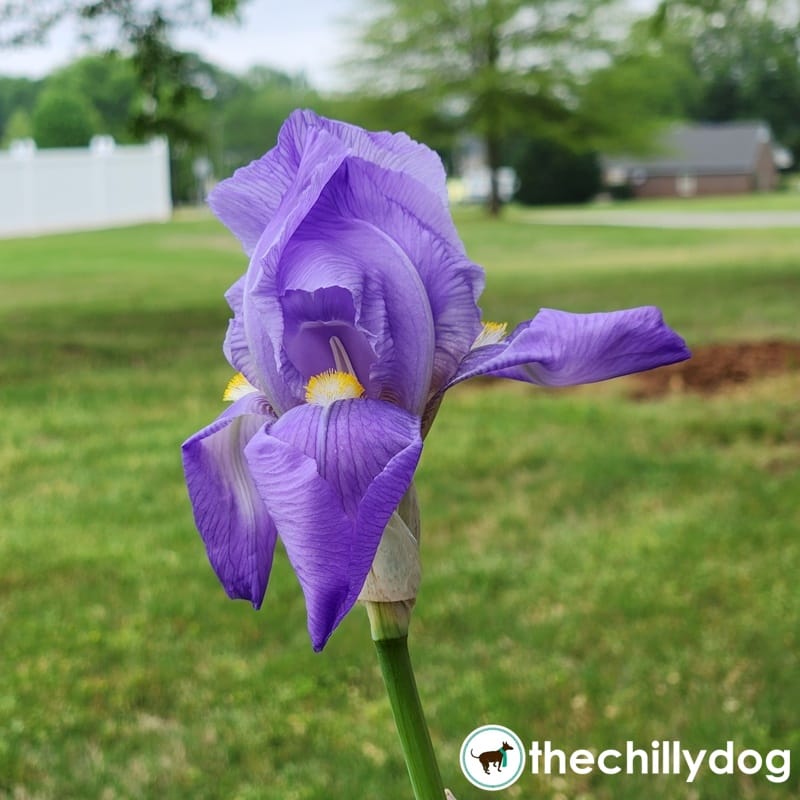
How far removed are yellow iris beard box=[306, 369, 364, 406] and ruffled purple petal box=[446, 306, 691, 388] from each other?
81mm

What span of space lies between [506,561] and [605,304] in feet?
27.2

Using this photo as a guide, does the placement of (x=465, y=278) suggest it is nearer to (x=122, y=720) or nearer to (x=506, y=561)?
(x=122, y=720)

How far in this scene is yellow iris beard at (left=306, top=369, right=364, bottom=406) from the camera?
0.72 m

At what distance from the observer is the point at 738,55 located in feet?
196

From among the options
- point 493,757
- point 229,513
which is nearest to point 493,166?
point 493,757

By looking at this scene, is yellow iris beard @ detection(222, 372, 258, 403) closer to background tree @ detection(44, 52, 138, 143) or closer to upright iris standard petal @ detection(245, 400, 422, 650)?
upright iris standard petal @ detection(245, 400, 422, 650)

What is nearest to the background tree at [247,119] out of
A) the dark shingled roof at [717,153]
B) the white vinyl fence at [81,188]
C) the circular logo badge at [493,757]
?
the white vinyl fence at [81,188]

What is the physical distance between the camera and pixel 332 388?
73 centimetres

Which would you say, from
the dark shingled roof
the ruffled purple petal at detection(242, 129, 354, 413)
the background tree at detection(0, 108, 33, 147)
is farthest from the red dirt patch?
the dark shingled roof

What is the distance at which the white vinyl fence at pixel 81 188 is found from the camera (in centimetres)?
3684

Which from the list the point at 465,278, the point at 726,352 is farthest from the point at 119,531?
the point at 726,352

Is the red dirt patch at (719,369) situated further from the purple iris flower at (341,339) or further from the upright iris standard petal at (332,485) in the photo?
the upright iris standard petal at (332,485)

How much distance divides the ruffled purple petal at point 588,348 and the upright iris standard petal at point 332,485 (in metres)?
0.07

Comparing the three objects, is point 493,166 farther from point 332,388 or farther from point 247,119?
point 332,388
